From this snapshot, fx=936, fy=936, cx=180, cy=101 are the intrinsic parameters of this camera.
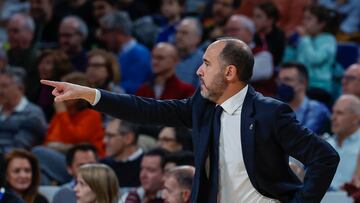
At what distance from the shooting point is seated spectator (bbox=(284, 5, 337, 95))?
8.72 meters

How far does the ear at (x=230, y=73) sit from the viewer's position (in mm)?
3879

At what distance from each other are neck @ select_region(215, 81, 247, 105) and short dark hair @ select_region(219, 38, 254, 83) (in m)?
0.05

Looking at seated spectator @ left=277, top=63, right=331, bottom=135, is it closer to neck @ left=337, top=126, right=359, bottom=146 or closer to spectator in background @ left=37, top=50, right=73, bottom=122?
neck @ left=337, top=126, right=359, bottom=146

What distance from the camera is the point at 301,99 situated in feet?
25.4

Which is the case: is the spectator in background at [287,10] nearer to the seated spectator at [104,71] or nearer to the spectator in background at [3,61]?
the seated spectator at [104,71]

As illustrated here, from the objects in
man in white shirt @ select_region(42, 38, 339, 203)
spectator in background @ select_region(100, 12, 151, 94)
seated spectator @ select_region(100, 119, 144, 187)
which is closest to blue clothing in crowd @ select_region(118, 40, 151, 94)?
spectator in background @ select_region(100, 12, 151, 94)

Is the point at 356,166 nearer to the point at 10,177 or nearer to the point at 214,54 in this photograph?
the point at 10,177

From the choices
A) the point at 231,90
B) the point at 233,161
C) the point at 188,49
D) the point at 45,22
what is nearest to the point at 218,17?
the point at 188,49

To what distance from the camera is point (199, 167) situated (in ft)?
12.9

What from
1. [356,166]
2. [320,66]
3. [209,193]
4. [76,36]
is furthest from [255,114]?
[76,36]

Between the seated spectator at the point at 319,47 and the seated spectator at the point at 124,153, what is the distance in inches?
83.9

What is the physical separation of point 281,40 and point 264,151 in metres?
5.36

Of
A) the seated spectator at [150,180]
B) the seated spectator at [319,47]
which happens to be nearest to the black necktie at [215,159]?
the seated spectator at [150,180]

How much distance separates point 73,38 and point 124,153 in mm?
2584
